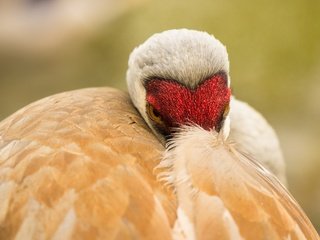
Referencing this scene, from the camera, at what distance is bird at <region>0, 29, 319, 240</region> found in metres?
1.24

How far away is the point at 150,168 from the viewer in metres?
1.37

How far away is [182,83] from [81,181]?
46 cm

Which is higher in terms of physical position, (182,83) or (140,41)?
(182,83)

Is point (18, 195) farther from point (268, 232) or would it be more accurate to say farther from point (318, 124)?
point (318, 124)

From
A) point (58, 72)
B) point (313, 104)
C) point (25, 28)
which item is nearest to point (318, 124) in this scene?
point (313, 104)

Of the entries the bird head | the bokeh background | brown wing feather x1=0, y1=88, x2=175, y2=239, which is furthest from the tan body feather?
the bokeh background

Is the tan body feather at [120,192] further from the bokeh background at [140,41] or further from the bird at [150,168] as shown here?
the bokeh background at [140,41]

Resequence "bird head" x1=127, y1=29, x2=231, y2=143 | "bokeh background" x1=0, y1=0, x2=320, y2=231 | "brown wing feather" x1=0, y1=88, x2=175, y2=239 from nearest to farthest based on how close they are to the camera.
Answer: "brown wing feather" x1=0, y1=88, x2=175, y2=239, "bird head" x1=127, y1=29, x2=231, y2=143, "bokeh background" x1=0, y1=0, x2=320, y2=231

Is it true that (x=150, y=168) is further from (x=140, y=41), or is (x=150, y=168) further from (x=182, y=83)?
(x=140, y=41)

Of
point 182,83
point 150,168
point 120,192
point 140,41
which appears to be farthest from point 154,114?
point 140,41

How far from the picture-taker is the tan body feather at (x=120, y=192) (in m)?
1.22

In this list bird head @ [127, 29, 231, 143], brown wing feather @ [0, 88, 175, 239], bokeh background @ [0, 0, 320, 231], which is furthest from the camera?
bokeh background @ [0, 0, 320, 231]

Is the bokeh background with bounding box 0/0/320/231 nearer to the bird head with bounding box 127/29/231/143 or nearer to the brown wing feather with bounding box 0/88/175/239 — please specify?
the bird head with bounding box 127/29/231/143

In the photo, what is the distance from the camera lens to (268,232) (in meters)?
1.27
